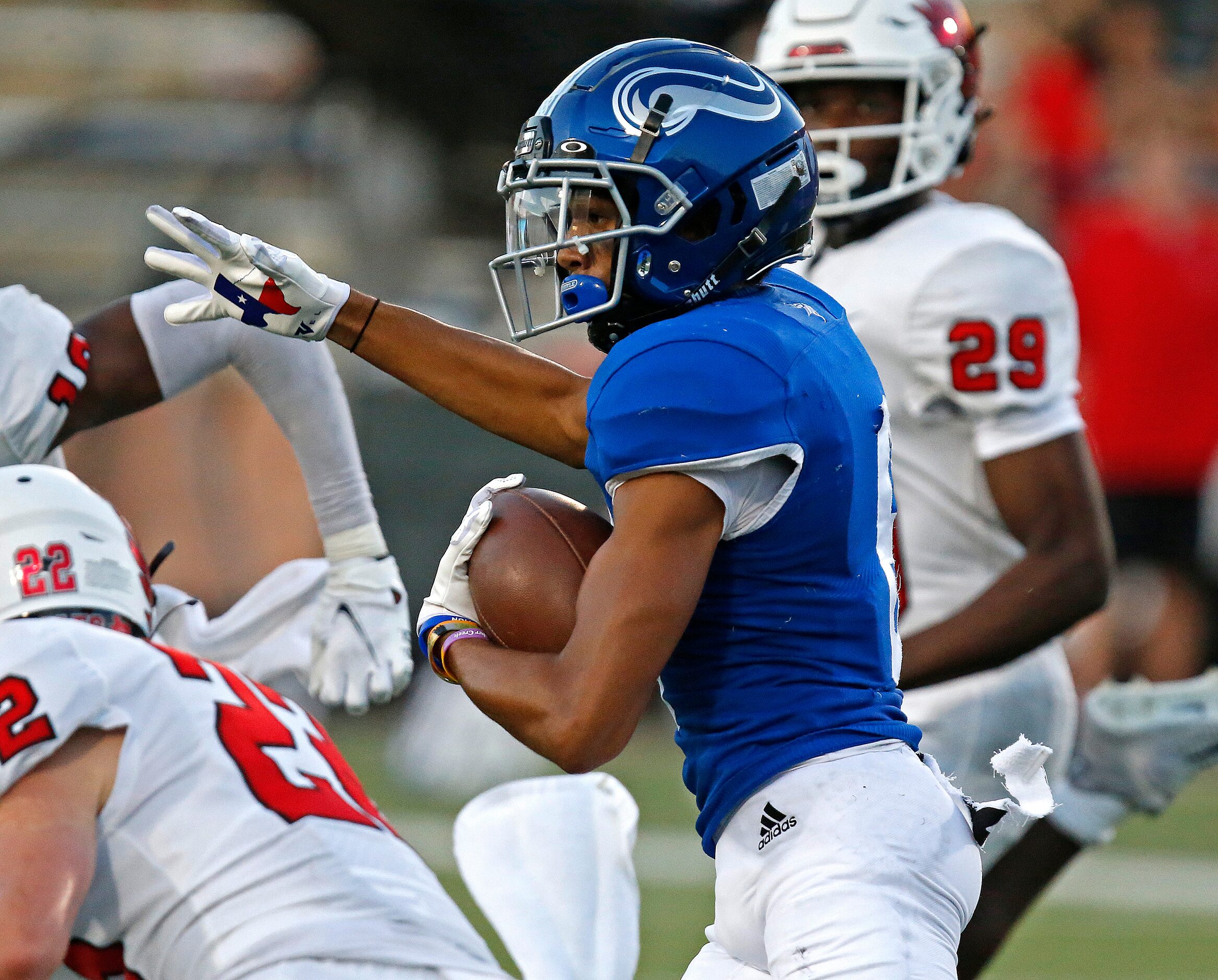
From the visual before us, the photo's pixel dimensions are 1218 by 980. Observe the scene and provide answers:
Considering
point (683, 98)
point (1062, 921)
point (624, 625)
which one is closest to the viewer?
point (624, 625)

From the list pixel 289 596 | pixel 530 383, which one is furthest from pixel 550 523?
pixel 289 596

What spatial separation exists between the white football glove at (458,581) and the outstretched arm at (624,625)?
25 centimetres

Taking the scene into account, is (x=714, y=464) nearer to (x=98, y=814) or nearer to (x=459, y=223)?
(x=98, y=814)

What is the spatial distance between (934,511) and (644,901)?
98.0 inches

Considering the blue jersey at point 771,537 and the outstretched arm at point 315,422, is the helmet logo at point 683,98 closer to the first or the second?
the blue jersey at point 771,537

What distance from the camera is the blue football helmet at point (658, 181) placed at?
99.7 inches

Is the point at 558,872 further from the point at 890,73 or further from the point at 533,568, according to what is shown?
the point at 890,73

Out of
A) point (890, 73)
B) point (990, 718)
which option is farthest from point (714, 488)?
point (890, 73)

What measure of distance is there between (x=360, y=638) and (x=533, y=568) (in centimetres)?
123

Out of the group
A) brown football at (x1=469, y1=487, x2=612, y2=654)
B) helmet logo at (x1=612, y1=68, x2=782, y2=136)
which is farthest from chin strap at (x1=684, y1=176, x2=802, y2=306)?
brown football at (x1=469, y1=487, x2=612, y2=654)

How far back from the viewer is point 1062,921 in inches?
233

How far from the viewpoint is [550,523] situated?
2.52 meters

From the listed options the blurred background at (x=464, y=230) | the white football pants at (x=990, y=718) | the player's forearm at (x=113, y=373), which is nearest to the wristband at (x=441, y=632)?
the player's forearm at (x=113, y=373)

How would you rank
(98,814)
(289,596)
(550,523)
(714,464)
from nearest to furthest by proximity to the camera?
(714,464) → (550,523) → (98,814) → (289,596)
